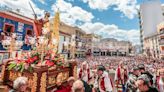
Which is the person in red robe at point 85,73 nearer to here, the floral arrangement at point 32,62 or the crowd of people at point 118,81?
the crowd of people at point 118,81

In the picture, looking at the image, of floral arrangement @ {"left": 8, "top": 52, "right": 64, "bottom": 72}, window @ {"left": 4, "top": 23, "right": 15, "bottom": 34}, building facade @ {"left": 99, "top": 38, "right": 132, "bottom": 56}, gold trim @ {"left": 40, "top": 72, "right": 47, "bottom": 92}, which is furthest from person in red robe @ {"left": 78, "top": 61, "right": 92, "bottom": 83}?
building facade @ {"left": 99, "top": 38, "right": 132, "bottom": 56}

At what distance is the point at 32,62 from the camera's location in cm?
424

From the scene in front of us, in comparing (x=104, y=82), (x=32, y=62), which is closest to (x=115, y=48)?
(x=104, y=82)

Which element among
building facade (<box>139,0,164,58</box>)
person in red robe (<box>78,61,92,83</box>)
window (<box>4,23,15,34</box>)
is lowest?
person in red robe (<box>78,61,92,83</box>)

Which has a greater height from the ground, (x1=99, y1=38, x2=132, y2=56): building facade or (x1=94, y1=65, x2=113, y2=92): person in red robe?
(x1=99, y1=38, x2=132, y2=56): building facade

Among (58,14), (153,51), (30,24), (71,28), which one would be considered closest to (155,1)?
(153,51)

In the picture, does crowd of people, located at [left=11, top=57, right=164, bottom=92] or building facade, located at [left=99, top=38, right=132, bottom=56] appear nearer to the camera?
crowd of people, located at [left=11, top=57, right=164, bottom=92]

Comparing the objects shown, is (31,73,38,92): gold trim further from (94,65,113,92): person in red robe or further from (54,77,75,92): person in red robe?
(94,65,113,92): person in red robe

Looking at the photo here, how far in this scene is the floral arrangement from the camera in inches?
150

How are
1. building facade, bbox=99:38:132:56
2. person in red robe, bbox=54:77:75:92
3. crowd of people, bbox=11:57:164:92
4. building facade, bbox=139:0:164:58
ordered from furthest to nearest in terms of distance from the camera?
building facade, bbox=99:38:132:56 < building facade, bbox=139:0:164:58 < person in red robe, bbox=54:77:75:92 < crowd of people, bbox=11:57:164:92

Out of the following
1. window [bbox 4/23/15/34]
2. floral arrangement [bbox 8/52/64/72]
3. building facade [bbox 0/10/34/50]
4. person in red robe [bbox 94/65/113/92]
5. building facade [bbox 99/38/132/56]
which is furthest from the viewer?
building facade [bbox 99/38/132/56]

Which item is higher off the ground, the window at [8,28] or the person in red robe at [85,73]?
the window at [8,28]

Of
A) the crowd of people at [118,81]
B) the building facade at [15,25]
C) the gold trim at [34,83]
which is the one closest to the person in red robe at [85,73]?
the crowd of people at [118,81]

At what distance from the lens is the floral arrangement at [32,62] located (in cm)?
381
